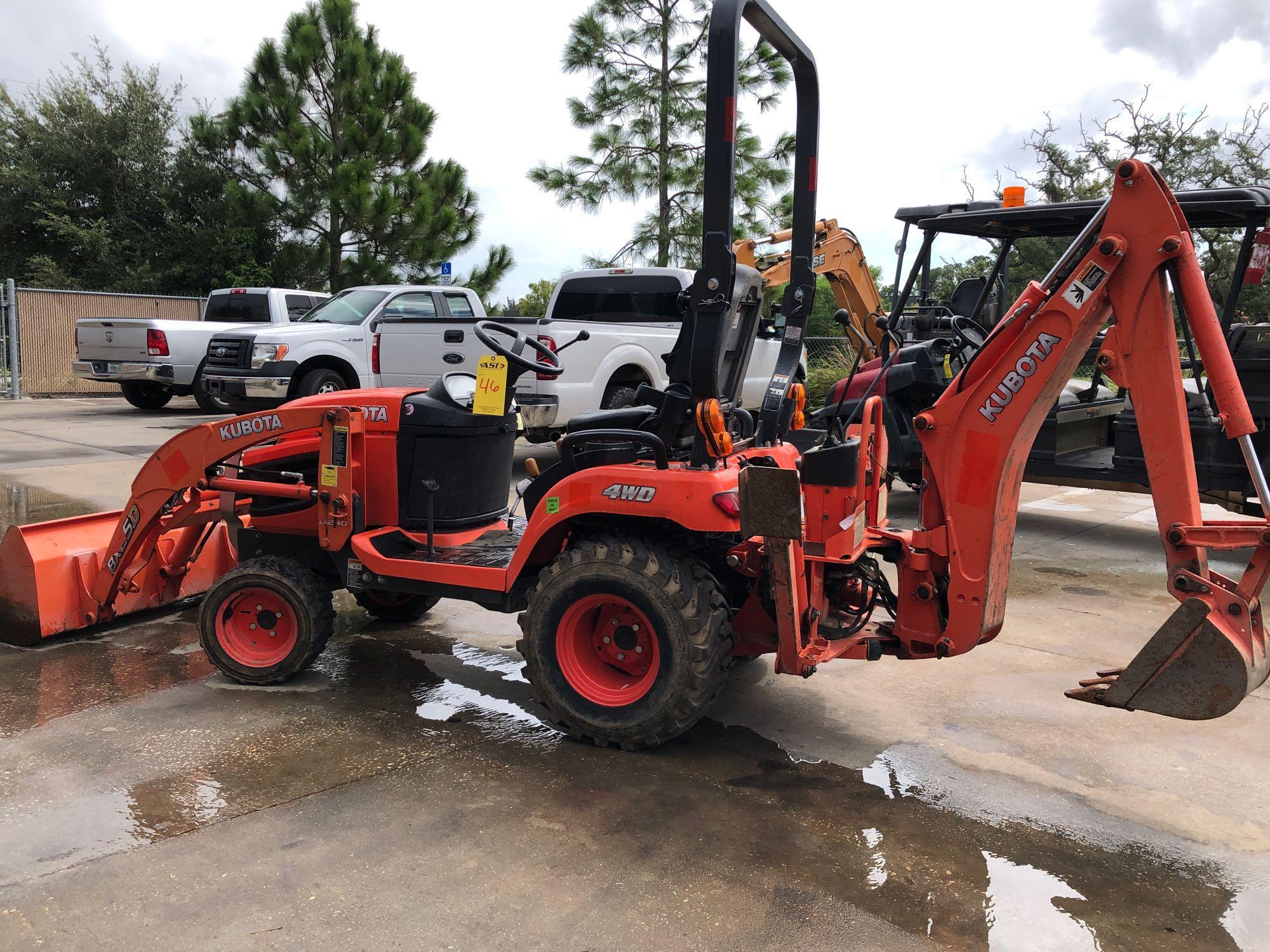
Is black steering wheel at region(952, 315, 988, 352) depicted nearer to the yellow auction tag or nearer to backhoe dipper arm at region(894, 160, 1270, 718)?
backhoe dipper arm at region(894, 160, 1270, 718)

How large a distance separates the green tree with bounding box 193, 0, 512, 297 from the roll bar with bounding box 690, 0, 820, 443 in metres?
21.2

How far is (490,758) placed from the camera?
12.7 ft

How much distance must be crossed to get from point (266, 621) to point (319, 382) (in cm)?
865

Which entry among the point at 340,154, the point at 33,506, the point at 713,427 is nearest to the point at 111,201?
the point at 340,154

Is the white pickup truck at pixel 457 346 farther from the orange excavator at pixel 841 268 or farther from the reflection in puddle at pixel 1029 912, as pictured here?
the reflection in puddle at pixel 1029 912

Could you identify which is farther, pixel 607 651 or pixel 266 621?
pixel 266 621

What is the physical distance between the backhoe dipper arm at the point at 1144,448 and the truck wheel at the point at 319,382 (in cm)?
1027

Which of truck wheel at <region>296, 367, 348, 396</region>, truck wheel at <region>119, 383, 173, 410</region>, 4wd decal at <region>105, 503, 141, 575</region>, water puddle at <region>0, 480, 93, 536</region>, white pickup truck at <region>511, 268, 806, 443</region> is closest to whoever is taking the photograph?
4wd decal at <region>105, 503, 141, 575</region>

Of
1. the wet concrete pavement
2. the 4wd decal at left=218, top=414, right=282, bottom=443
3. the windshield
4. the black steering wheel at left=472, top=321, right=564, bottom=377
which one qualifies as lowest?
the wet concrete pavement

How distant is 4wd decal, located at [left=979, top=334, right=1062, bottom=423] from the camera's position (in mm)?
3578

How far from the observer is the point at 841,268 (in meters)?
9.74

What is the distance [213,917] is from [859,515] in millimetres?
2547

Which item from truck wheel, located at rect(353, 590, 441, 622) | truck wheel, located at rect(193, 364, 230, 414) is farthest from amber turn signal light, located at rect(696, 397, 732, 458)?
truck wheel, located at rect(193, 364, 230, 414)

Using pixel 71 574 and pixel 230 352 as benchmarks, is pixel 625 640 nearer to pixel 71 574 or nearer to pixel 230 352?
pixel 71 574
